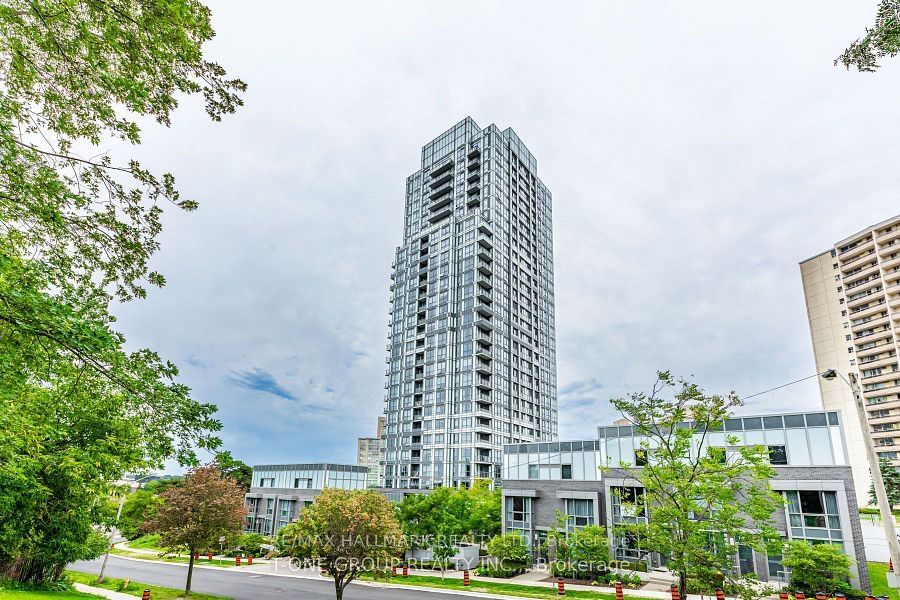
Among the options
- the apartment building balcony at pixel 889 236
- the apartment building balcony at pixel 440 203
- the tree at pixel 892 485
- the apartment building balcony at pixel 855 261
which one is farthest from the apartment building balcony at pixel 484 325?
the apartment building balcony at pixel 889 236

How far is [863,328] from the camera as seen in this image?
3332 inches

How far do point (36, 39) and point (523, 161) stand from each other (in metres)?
105

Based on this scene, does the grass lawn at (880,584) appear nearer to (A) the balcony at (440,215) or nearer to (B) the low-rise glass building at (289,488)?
(B) the low-rise glass building at (289,488)

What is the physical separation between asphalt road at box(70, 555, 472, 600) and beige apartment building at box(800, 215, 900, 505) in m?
79.9

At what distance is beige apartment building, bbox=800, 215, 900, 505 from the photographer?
78.5 m

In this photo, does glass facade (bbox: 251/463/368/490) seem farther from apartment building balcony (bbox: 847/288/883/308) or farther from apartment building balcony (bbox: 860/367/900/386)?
apartment building balcony (bbox: 847/288/883/308)

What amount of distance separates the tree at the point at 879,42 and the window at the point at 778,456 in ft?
98.6

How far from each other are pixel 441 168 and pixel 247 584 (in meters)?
81.4

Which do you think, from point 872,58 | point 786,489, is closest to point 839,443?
point 786,489

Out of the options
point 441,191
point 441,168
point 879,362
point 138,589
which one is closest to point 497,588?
point 138,589

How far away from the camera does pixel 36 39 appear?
6.85m

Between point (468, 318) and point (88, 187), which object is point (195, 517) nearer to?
point (88, 187)

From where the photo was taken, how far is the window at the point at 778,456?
32.2 m

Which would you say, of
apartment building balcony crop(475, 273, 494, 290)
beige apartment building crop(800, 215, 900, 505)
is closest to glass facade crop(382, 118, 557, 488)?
apartment building balcony crop(475, 273, 494, 290)
